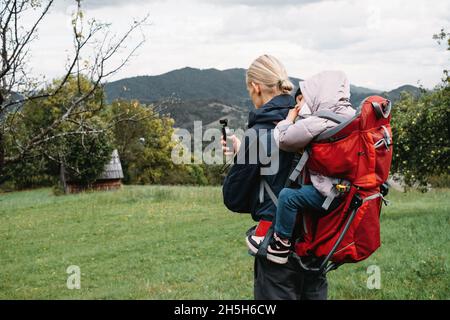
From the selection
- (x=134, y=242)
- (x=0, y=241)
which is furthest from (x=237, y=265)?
(x=0, y=241)

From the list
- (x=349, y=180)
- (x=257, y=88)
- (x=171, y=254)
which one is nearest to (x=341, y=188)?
(x=349, y=180)

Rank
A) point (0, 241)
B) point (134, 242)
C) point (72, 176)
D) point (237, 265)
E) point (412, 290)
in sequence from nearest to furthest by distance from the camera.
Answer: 1. point (412, 290)
2. point (237, 265)
3. point (134, 242)
4. point (0, 241)
5. point (72, 176)

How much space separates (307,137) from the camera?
315cm

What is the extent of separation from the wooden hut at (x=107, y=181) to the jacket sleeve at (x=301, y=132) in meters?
40.6

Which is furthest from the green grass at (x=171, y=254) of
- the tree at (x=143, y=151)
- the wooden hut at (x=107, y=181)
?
the tree at (x=143, y=151)

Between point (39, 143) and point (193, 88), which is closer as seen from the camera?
point (39, 143)

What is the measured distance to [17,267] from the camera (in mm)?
13156

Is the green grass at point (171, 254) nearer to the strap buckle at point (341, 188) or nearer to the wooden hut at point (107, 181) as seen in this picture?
the strap buckle at point (341, 188)

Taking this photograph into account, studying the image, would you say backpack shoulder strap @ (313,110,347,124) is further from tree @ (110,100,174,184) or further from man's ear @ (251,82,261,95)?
tree @ (110,100,174,184)
